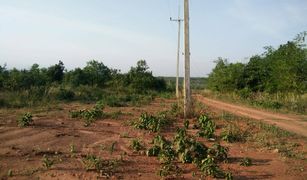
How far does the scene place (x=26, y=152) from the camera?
8352 millimetres

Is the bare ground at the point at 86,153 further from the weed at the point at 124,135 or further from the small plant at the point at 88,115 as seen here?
the small plant at the point at 88,115

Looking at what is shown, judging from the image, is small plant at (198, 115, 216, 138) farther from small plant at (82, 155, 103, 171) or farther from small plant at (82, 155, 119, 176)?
small plant at (82, 155, 103, 171)

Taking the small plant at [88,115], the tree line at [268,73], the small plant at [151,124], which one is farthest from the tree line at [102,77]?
the small plant at [151,124]

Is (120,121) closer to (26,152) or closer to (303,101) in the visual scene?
(26,152)

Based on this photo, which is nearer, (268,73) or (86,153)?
(86,153)

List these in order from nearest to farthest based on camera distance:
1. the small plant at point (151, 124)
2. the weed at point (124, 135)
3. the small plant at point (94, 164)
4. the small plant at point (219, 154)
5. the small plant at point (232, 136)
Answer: the small plant at point (94, 164)
the small plant at point (219, 154)
the small plant at point (232, 136)
the weed at point (124, 135)
the small plant at point (151, 124)

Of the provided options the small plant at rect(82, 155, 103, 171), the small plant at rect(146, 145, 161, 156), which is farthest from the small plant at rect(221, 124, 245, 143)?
the small plant at rect(82, 155, 103, 171)

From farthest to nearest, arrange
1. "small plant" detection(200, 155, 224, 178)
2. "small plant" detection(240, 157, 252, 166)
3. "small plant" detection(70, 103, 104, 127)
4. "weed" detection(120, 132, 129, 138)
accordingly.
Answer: "small plant" detection(70, 103, 104, 127), "weed" detection(120, 132, 129, 138), "small plant" detection(240, 157, 252, 166), "small plant" detection(200, 155, 224, 178)

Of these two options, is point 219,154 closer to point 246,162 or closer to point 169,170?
point 246,162

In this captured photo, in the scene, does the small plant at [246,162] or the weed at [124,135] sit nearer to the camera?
the small plant at [246,162]

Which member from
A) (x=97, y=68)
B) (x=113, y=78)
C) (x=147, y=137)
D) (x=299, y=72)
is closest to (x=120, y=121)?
(x=147, y=137)

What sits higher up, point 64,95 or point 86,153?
point 64,95

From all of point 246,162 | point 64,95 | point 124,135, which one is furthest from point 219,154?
point 64,95

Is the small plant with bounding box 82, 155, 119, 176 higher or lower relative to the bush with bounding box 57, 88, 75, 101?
lower
